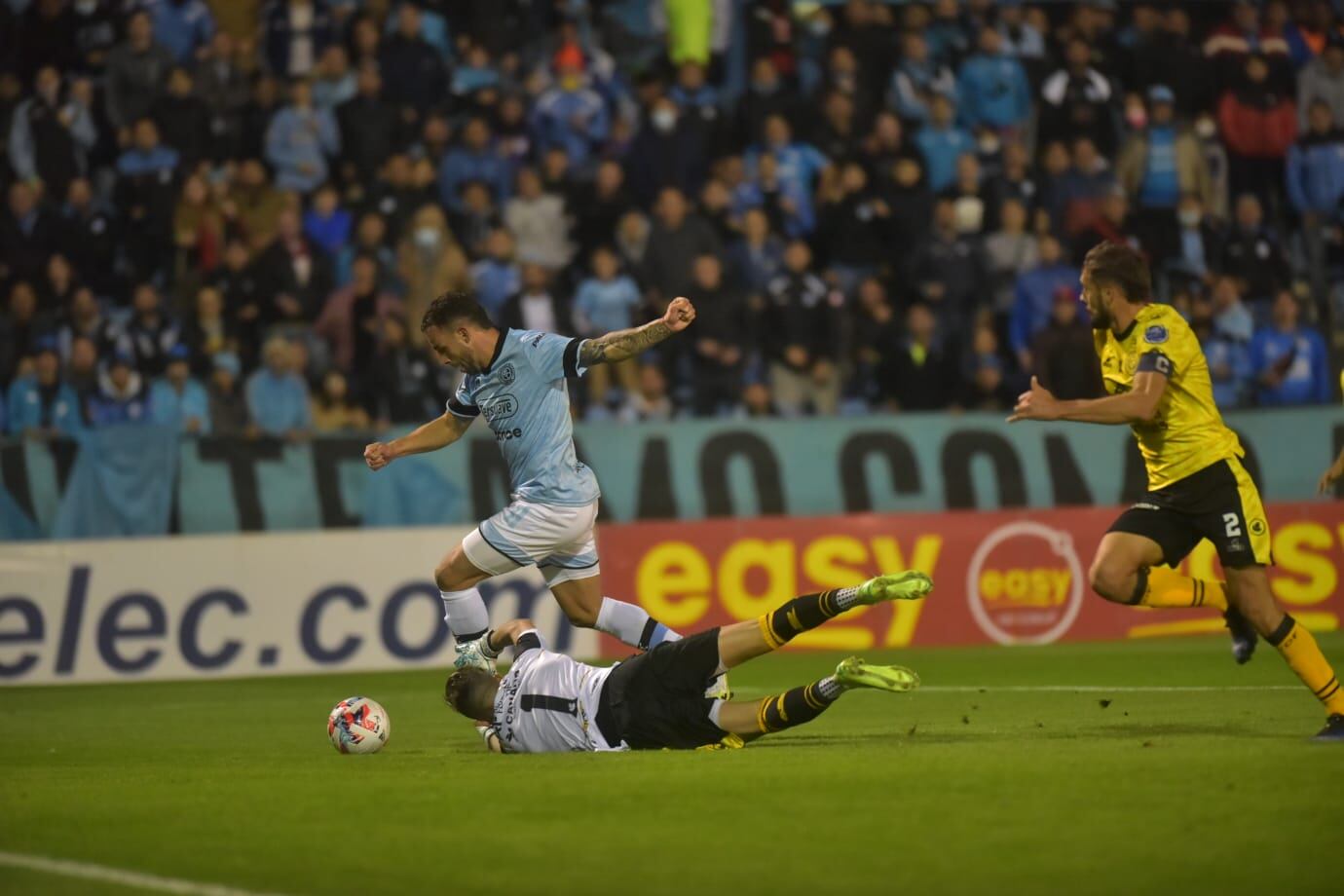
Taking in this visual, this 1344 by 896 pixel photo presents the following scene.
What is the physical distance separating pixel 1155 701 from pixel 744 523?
6242 mm

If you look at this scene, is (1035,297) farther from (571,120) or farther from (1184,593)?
(1184,593)

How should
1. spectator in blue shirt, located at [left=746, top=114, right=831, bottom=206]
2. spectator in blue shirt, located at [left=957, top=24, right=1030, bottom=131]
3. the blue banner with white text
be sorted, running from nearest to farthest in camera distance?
1. the blue banner with white text
2. spectator in blue shirt, located at [left=746, top=114, right=831, bottom=206]
3. spectator in blue shirt, located at [left=957, top=24, right=1030, bottom=131]

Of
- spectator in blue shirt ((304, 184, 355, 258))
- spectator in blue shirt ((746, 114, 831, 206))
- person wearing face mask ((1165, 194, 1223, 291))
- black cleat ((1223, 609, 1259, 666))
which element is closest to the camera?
black cleat ((1223, 609, 1259, 666))

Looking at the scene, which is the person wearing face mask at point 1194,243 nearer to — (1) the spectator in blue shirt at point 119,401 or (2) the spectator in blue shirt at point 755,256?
(2) the spectator in blue shirt at point 755,256

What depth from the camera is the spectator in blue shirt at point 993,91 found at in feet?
71.1

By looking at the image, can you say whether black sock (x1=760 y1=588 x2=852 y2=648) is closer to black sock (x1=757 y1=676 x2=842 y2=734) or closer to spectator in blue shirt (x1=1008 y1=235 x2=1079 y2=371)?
black sock (x1=757 y1=676 x2=842 y2=734)

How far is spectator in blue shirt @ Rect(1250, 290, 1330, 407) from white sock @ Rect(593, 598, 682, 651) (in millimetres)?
9806

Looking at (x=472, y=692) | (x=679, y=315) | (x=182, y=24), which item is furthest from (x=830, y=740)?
(x=182, y=24)

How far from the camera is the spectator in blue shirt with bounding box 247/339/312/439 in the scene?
17531 mm

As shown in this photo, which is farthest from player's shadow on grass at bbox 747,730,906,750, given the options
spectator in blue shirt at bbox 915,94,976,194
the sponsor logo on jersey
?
spectator in blue shirt at bbox 915,94,976,194

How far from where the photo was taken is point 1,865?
7066mm

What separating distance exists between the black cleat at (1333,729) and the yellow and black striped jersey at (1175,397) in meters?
1.40

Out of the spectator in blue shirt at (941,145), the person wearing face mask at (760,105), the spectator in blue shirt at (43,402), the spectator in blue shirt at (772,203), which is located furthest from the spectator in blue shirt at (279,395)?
the spectator in blue shirt at (941,145)

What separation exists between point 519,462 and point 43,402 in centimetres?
762
